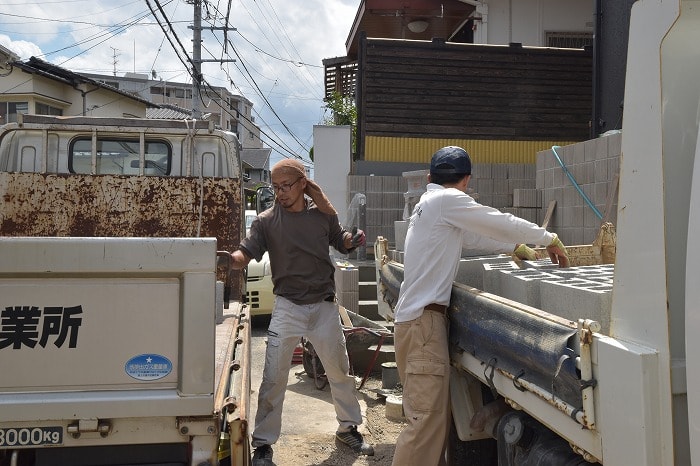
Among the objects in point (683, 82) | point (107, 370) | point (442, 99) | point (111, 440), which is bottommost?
point (111, 440)

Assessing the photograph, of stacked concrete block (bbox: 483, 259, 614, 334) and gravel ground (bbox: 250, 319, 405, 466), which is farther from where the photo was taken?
gravel ground (bbox: 250, 319, 405, 466)

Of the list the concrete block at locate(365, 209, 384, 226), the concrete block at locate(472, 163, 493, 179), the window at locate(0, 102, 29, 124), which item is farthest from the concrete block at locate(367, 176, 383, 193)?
the window at locate(0, 102, 29, 124)

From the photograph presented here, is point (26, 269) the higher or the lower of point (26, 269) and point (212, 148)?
the lower

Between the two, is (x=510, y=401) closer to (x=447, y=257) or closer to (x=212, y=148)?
(x=447, y=257)

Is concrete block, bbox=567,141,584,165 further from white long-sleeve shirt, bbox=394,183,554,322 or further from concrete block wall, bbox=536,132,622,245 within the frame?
white long-sleeve shirt, bbox=394,183,554,322

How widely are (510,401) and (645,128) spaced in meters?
1.19

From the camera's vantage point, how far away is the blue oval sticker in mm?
2334

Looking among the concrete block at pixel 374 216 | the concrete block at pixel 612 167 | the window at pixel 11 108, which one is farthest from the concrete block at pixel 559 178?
the window at pixel 11 108

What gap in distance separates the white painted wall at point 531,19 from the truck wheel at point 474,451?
9722 millimetres

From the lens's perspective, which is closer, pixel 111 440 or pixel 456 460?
pixel 111 440

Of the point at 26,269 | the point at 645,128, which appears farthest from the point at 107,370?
the point at 645,128

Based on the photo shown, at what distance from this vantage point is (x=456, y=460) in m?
3.46

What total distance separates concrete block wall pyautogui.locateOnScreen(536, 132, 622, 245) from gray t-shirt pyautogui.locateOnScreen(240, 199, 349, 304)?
3.01m

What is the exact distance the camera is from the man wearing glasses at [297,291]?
424cm
